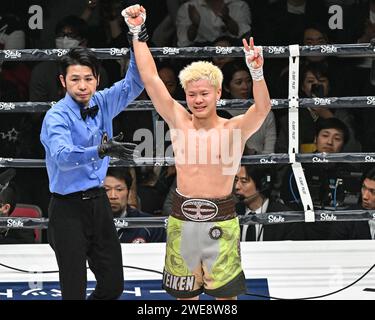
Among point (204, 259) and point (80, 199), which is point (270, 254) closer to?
point (204, 259)

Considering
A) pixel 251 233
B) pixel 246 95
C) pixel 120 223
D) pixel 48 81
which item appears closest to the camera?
pixel 120 223

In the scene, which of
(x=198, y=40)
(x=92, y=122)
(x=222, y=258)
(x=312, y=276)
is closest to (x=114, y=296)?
(x=222, y=258)

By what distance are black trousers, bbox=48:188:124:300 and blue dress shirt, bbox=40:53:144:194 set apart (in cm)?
7

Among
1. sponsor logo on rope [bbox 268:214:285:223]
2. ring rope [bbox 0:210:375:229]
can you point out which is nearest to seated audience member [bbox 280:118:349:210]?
ring rope [bbox 0:210:375:229]

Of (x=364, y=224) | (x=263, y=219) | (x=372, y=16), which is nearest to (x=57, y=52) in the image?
(x=263, y=219)

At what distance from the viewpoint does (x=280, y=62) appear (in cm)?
595

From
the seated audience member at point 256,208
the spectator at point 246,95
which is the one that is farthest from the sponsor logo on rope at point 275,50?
the seated audience member at point 256,208

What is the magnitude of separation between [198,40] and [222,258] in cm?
236

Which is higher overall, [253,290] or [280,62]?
[280,62]

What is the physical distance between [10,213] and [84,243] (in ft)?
4.68

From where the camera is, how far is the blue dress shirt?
12.5ft

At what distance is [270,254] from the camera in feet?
15.8
